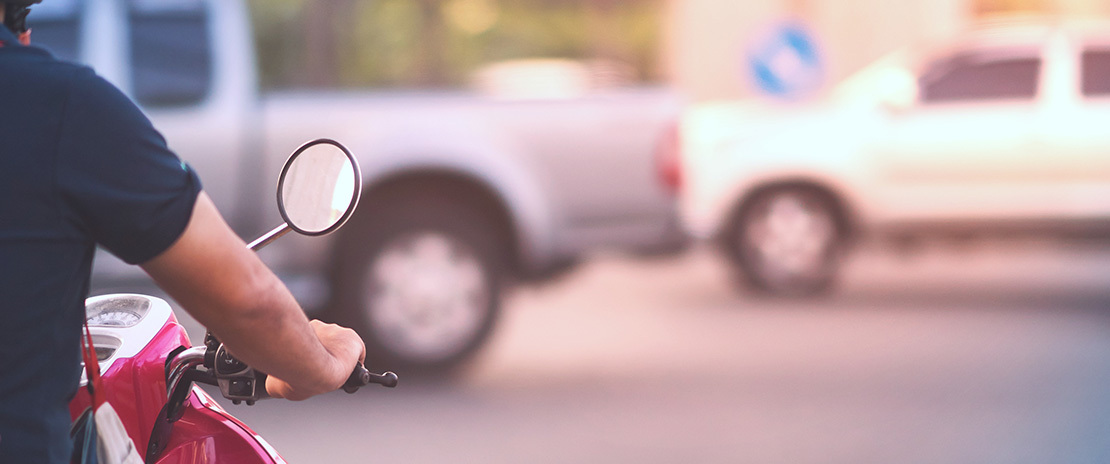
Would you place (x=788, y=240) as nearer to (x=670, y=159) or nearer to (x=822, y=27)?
(x=670, y=159)

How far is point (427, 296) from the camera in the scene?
6.36 meters

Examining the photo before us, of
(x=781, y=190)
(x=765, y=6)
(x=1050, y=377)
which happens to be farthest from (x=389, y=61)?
(x=1050, y=377)

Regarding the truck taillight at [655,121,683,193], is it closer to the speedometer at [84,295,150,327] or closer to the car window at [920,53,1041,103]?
the car window at [920,53,1041,103]

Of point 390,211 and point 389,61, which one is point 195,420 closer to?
point 390,211

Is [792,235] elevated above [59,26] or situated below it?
below

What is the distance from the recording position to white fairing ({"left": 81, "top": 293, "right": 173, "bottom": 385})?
5.67ft

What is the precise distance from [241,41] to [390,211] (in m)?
1.11

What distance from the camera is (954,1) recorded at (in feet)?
60.7

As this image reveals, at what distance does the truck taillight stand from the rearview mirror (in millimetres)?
5085

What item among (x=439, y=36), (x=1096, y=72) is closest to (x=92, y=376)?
(x=1096, y=72)

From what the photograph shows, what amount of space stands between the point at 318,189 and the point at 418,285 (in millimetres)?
Answer: 4608

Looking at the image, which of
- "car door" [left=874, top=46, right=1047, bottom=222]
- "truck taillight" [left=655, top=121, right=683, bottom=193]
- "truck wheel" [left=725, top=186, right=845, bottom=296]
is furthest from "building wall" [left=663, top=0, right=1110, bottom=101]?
"truck taillight" [left=655, top=121, right=683, bottom=193]

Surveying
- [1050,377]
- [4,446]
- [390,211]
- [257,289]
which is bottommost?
[1050,377]

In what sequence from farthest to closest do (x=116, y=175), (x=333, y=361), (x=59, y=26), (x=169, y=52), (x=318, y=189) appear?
1. (x=169, y=52)
2. (x=59, y=26)
3. (x=318, y=189)
4. (x=333, y=361)
5. (x=116, y=175)
